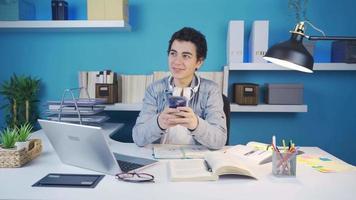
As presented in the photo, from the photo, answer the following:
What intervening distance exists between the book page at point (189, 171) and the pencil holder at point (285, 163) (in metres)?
0.26

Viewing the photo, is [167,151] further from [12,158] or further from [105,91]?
[105,91]

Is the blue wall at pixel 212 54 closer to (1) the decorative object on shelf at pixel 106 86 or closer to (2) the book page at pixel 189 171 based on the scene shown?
(1) the decorative object on shelf at pixel 106 86

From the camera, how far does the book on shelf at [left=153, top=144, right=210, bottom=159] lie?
1566mm

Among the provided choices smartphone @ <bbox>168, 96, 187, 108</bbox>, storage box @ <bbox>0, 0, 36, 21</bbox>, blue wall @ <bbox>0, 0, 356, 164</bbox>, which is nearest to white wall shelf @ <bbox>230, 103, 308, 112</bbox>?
blue wall @ <bbox>0, 0, 356, 164</bbox>

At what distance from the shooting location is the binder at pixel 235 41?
269cm

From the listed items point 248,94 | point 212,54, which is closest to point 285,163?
point 248,94

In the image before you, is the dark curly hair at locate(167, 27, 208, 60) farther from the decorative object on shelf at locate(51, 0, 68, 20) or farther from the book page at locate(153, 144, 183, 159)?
the decorative object on shelf at locate(51, 0, 68, 20)

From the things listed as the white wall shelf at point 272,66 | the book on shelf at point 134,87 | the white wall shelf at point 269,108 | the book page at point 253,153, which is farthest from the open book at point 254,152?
the book on shelf at point 134,87

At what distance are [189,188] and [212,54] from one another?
1.94 m

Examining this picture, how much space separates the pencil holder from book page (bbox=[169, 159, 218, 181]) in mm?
264

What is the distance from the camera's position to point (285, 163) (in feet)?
4.31

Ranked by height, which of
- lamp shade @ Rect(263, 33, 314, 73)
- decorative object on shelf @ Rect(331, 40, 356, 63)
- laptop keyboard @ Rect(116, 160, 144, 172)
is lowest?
laptop keyboard @ Rect(116, 160, 144, 172)

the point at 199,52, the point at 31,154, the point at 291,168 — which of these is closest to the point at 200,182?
the point at 291,168

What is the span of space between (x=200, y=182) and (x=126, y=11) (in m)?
1.91
